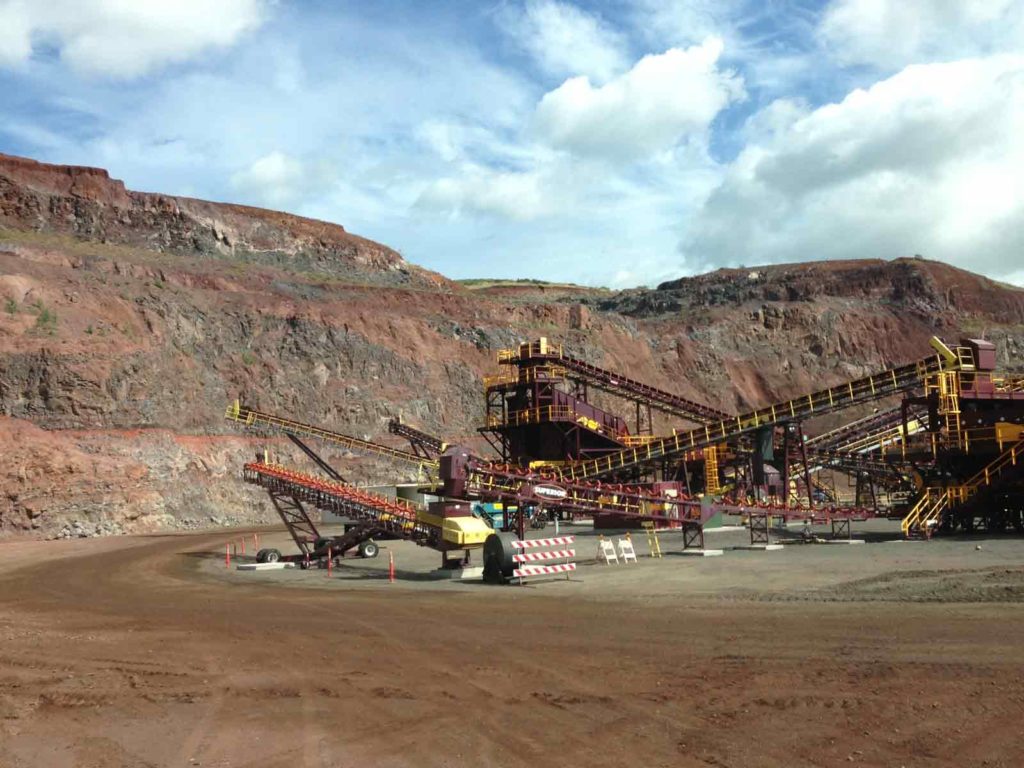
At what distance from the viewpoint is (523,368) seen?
50.8 meters

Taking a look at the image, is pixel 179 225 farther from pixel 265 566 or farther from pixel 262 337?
pixel 265 566

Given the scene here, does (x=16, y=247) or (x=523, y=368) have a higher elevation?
(x=16, y=247)

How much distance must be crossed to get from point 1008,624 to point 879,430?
43.4 meters

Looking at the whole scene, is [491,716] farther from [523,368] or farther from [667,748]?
[523,368]

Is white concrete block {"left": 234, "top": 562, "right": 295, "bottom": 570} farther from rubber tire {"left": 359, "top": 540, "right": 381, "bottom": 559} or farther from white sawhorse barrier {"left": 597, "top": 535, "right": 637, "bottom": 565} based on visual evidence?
white sawhorse barrier {"left": 597, "top": 535, "right": 637, "bottom": 565}

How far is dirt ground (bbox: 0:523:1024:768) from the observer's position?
754cm

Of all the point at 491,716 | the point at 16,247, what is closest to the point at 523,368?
the point at 491,716

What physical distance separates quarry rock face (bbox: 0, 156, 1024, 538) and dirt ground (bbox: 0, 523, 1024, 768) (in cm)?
3220

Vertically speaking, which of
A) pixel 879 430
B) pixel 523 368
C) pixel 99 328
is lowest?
pixel 879 430

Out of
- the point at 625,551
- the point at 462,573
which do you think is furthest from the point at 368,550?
the point at 625,551

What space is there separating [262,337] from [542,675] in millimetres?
62060

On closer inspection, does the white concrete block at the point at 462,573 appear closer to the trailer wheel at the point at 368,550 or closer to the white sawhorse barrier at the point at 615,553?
the white sawhorse barrier at the point at 615,553

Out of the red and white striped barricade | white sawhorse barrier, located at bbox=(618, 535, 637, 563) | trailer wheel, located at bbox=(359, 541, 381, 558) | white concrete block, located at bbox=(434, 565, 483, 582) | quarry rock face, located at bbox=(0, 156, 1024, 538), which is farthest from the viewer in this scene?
quarry rock face, located at bbox=(0, 156, 1024, 538)

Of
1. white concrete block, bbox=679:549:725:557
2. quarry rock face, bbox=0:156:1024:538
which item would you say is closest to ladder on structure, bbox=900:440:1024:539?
white concrete block, bbox=679:549:725:557
